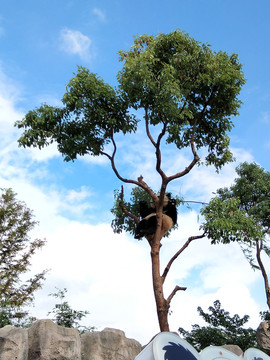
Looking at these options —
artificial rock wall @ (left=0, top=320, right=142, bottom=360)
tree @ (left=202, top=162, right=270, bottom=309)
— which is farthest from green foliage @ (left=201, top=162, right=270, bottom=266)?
artificial rock wall @ (left=0, top=320, right=142, bottom=360)

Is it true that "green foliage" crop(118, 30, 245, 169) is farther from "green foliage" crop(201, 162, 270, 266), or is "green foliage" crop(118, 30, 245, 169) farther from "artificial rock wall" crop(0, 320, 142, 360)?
"artificial rock wall" crop(0, 320, 142, 360)

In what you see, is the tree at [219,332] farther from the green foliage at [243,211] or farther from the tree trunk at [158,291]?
the tree trunk at [158,291]

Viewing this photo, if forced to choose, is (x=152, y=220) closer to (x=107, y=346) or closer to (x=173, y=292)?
(x=173, y=292)

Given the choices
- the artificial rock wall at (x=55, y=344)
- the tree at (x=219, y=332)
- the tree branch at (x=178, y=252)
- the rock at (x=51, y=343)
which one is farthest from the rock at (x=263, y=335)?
the rock at (x=51, y=343)

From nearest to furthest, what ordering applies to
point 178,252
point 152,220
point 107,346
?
point 107,346 < point 178,252 < point 152,220

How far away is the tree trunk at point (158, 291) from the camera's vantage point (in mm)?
11281

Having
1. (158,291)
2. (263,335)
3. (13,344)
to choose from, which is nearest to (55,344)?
(13,344)

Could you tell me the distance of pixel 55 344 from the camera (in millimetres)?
9789

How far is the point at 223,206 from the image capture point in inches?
496

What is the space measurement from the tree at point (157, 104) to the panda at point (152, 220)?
304 mm

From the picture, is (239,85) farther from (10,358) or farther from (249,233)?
(10,358)

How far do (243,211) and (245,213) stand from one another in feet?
1.57

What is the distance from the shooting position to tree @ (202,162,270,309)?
12188mm

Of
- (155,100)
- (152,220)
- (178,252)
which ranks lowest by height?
(178,252)
